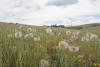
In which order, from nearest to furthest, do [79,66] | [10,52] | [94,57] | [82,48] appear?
[79,66]
[10,52]
[94,57]
[82,48]

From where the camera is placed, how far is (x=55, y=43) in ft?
13.1

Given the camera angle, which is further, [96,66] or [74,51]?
[74,51]

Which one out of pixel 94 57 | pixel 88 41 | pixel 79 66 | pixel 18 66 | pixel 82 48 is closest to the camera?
pixel 18 66

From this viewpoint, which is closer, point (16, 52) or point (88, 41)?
point (16, 52)

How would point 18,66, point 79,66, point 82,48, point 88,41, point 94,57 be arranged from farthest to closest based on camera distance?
point 88,41, point 82,48, point 94,57, point 79,66, point 18,66

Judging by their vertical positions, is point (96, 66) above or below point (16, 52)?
below

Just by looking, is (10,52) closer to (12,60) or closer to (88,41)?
(12,60)

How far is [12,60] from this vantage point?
268 centimetres

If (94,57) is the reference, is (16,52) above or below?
above

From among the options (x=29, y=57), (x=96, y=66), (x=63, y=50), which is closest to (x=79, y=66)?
(x=96, y=66)

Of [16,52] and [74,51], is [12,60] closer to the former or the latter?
[16,52]

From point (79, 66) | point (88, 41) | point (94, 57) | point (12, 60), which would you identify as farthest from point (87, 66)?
point (88, 41)

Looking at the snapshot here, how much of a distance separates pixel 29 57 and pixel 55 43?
4.79 feet

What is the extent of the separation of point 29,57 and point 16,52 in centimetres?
45
